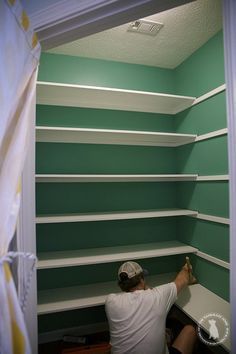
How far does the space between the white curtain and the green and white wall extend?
120 cm

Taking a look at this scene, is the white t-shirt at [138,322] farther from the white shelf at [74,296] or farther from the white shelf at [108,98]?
the white shelf at [108,98]

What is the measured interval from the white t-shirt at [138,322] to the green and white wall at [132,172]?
27.2 inches

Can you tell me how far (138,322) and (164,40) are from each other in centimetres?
212

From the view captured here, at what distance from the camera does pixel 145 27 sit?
5.30 feet

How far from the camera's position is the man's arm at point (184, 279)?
1.61 m

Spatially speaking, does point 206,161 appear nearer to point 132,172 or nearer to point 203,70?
point 132,172

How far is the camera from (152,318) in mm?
1287

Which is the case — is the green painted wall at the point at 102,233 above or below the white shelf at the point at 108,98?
below

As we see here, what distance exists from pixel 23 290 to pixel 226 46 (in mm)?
1251

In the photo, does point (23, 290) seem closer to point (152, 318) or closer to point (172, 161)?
point (152, 318)

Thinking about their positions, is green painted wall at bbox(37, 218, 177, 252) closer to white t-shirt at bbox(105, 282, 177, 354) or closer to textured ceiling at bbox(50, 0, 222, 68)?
white t-shirt at bbox(105, 282, 177, 354)

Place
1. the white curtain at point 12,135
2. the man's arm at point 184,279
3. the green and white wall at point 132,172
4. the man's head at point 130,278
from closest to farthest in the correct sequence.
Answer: the white curtain at point 12,135 < the man's head at point 130,278 < the man's arm at point 184,279 < the green and white wall at point 132,172

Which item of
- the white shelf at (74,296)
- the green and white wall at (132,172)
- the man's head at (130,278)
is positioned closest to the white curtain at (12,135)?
the man's head at (130,278)

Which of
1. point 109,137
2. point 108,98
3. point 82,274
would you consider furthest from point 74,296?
point 108,98
